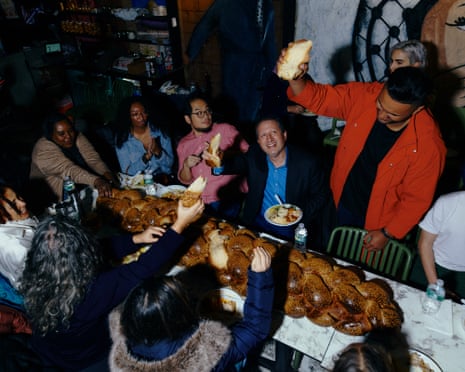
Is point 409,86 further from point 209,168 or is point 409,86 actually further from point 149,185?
point 149,185

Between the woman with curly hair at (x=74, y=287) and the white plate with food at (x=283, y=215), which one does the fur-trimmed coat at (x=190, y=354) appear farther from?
the white plate with food at (x=283, y=215)

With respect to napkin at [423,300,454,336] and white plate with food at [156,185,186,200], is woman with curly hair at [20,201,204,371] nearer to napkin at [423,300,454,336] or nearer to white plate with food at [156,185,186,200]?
white plate with food at [156,185,186,200]

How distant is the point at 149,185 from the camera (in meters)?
3.27

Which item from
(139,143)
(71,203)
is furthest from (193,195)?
(139,143)

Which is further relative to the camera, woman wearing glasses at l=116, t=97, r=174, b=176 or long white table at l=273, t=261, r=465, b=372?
woman wearing glasses at l=116, t=97, r=174, b=176

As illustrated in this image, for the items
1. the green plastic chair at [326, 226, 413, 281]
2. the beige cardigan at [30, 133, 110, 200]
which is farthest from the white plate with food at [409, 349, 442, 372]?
the beige cardigan at [30, 133, 110, 200]

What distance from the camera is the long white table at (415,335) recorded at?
184 centimetres

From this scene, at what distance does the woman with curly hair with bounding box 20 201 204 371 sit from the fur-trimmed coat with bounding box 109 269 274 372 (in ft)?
0.58

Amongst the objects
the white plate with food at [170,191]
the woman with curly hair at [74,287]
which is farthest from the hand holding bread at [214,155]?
the woman with curly hair at [74,287]

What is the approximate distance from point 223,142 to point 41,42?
753 centimetres

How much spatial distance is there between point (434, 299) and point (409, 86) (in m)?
1.35

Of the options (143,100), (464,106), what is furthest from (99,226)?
(464,106)

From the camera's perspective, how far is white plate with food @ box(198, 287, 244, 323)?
2.12m

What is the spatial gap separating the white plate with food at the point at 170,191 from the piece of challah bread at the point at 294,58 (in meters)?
1.46
